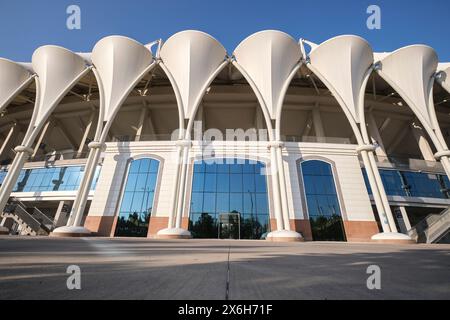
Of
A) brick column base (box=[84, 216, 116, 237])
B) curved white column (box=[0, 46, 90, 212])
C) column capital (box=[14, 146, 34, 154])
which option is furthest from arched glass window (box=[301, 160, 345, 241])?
column capital (box=[14, 146, 34, 154])

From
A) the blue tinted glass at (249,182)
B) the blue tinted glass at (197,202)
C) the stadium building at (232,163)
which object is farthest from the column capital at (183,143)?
the blue tinted glass at (249,182)

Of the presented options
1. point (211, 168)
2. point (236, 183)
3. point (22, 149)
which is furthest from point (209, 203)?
point (22, 149)

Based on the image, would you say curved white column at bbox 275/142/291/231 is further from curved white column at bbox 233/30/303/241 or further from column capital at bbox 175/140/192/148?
column capital at bbox 175/140/192/148

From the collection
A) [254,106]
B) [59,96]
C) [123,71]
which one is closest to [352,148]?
[254,106]

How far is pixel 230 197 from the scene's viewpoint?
64.7 ft

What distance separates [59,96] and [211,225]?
62.3 ft

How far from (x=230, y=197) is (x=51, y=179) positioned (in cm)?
1896

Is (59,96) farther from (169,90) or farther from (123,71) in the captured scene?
(169,90)

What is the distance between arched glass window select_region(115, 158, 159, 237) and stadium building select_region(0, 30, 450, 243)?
0.31ft

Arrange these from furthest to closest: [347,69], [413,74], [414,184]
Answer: [413,74] → [414,184] → [347,69]

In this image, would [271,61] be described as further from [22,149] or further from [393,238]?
[22,149]

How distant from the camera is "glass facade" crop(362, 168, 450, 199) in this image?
22094 millimetres

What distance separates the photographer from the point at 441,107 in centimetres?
3306
